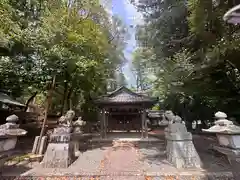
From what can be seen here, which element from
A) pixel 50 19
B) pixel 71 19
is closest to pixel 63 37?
pixel 50 19

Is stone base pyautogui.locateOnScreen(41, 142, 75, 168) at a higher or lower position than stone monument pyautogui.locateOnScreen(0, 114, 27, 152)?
lower

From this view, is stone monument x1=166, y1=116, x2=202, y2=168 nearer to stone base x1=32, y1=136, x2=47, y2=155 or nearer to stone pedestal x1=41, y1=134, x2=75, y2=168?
stone pedestal x1=41, y1=134, x2=75, y2=168

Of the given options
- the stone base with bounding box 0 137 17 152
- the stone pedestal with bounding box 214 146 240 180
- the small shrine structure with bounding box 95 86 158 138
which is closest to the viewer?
the stone pedestal with bounding box 214 146 240 180

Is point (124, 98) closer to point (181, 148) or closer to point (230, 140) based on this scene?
point (181, 148)

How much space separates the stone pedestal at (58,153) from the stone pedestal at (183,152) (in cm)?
422

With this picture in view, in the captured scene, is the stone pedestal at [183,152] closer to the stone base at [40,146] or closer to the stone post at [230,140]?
the stone post at [230,140]

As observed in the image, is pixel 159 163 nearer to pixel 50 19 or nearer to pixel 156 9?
pixel 50 19

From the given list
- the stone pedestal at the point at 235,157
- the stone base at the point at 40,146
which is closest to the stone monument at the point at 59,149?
the stone base at the point at 40,146

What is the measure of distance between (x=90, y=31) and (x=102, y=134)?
7.76m

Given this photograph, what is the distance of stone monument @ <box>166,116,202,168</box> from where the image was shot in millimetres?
6914

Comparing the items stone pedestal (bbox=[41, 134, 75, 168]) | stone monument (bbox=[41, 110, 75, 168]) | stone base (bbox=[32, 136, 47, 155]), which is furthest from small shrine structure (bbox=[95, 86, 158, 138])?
stone pedestal (bbox=[41, 134, 75, 168])

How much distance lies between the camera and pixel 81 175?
5.87 meters

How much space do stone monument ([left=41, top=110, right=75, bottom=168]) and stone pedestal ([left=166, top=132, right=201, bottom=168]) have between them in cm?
422

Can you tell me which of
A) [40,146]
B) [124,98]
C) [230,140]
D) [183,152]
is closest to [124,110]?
[124,98]
